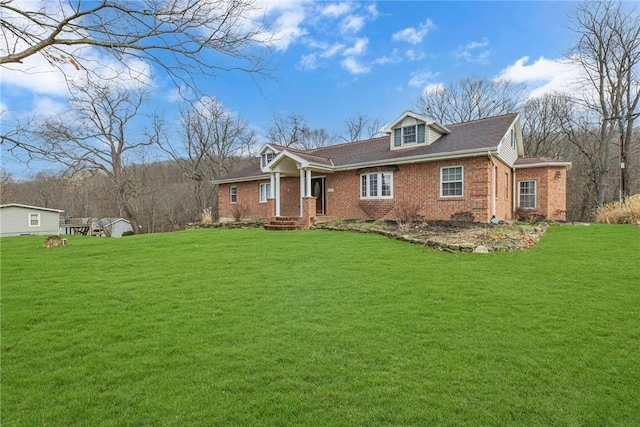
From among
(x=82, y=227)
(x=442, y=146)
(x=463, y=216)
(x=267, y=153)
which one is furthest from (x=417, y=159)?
(x=82, y=227)

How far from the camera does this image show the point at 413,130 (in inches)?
598

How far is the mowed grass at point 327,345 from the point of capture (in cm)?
241

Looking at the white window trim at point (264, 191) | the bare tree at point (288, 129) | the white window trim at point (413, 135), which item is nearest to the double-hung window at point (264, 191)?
the white window trim at point (264, 191)

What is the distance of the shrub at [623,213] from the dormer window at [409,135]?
883 centimetres

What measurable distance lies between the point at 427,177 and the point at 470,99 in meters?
20.5

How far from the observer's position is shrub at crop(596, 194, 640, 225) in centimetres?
1304

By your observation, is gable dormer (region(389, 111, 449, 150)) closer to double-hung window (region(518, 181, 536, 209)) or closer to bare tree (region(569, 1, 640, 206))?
double-hung window (region(518, 181, 536, 209))

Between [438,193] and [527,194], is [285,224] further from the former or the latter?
[527,194]

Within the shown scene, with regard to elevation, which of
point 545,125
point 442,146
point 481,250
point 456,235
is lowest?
point 481,250

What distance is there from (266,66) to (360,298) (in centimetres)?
349

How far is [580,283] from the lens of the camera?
541 cm

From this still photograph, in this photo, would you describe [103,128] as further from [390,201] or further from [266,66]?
[266,66]

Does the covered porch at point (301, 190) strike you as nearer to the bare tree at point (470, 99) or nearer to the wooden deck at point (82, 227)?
the bare tree at point (470, 99)

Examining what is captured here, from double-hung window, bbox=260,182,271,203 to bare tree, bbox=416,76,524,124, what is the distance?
18056mm
